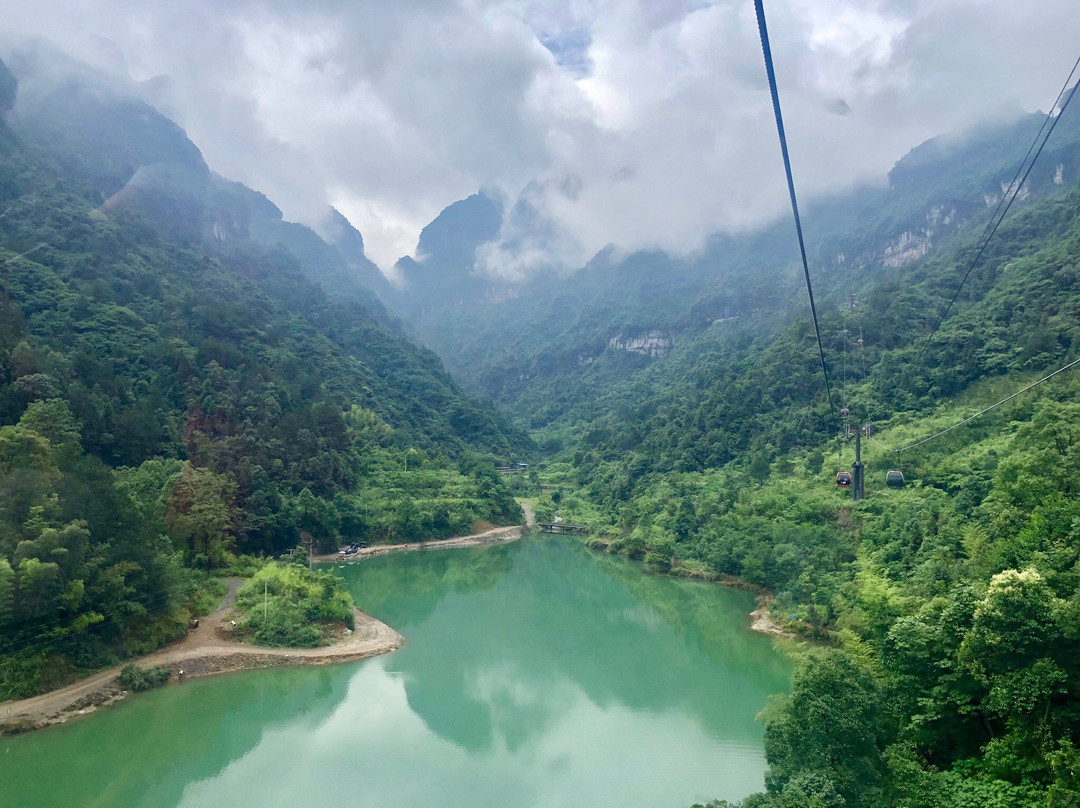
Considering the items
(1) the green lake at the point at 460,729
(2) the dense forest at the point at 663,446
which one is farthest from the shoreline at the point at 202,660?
(2) the dense forest at the point at 663,446

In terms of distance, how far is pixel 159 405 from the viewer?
26.8 metres

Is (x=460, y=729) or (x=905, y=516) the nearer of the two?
(x=460, y=729)

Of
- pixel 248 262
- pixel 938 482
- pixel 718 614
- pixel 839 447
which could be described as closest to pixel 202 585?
pixel 718 614

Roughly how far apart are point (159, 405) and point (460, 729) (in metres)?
19.7

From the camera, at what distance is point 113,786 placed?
10.7 m

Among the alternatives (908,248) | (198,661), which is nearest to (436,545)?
(198,661)

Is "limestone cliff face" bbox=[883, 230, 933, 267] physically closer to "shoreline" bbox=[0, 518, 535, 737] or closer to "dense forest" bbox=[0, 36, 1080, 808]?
"dense forest" bbox=[0, 36, 1080, 808]

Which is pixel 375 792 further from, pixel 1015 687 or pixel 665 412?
pixel 665 412

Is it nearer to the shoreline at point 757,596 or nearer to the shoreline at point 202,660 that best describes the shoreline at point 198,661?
the shoreline at point 202,660

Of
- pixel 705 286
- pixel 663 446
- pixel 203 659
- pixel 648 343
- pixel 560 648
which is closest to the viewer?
pixel 203 659

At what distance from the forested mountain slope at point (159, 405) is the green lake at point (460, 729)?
2424 mm

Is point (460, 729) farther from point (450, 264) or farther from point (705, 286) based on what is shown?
point (450, 264)

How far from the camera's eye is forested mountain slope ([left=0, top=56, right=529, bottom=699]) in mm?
14031

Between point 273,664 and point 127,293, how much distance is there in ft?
83.8
